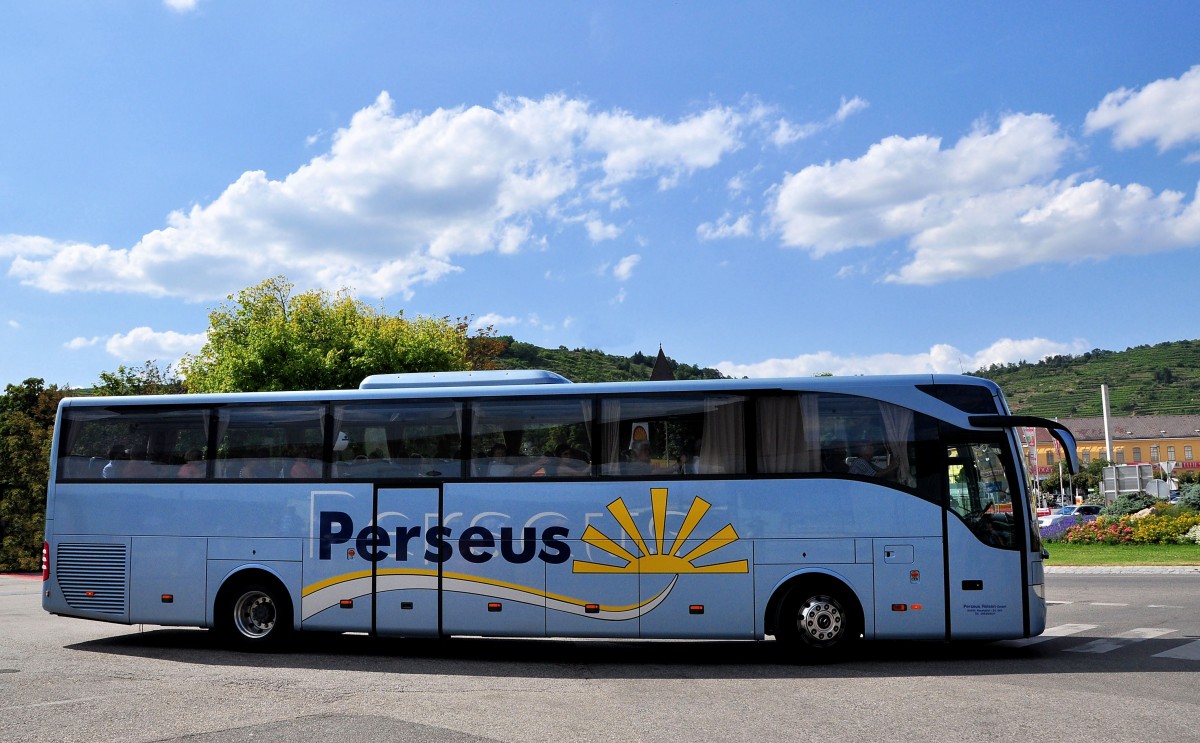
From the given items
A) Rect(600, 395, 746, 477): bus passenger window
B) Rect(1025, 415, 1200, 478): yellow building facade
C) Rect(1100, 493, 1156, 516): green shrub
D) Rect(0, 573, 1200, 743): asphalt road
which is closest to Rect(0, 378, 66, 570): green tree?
Rect(0, 573, 1200, 743): asphalt road

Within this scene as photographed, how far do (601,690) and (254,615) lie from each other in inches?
205

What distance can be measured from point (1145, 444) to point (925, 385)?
14574 cm

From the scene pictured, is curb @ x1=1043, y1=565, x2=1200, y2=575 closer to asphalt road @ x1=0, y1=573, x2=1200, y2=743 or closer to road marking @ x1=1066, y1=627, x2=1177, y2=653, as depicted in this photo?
asphalt road @ x1=0, y1=573, x2=1200, y2=743

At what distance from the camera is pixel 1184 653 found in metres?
11.1

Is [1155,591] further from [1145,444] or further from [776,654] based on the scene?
[1145,444]

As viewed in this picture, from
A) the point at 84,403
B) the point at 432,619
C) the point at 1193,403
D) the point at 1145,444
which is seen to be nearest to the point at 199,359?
the point at 84,403

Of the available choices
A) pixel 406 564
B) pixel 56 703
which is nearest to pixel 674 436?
pixel 406 564

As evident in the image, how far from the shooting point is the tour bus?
35.8 ft

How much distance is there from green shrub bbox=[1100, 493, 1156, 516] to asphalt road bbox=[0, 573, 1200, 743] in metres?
23.0

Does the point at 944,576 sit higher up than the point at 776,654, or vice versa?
the point at 944,576

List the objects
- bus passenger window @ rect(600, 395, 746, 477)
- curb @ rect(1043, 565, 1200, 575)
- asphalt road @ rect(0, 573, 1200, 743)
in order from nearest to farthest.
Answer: asphalt road @ rect(0, 573, 1200, 743), bus passenger window @ rect(600, 395, 746, 477), curb @ rect(1043, 565, 1200, 575)

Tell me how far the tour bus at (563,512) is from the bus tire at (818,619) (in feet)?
0.08

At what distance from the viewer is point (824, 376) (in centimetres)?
1125

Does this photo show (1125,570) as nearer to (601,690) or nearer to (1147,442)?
(601,690)
